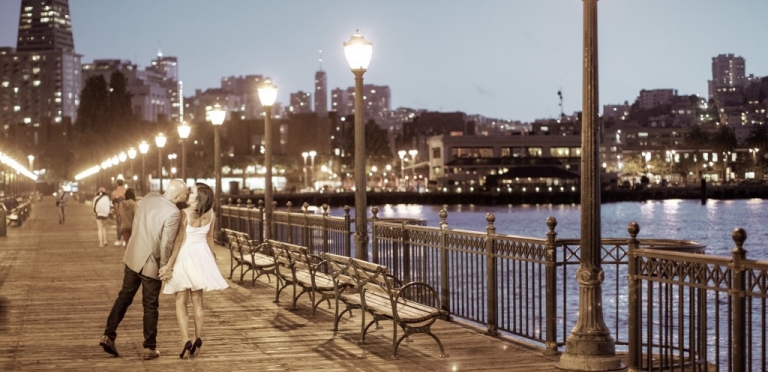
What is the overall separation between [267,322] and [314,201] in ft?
413

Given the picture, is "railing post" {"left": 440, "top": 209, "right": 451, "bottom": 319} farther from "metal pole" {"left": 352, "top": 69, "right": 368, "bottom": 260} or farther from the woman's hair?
the woman's hair

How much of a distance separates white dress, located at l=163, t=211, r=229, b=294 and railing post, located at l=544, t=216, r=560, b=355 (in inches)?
139

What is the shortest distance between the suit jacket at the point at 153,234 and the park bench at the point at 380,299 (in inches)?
84.4

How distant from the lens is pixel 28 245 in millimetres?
33938

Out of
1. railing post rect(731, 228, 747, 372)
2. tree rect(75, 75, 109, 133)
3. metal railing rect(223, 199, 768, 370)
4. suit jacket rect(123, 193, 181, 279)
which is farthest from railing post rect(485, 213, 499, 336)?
tree rect(75, 75, 109, 133)

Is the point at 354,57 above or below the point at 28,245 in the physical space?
above

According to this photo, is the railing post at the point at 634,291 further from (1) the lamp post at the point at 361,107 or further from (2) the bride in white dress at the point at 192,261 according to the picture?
(1) the lamp post at the point at 361,107

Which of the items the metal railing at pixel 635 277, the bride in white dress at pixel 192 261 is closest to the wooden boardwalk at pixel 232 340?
the bride in white dress at pixel 192 261

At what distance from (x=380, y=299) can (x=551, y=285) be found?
2.29 metres

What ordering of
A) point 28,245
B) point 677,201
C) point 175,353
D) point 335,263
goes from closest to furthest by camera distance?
point 175,353, point 335,263, point 28,245, point 677,201

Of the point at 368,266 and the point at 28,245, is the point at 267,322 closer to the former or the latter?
the point at 368,266

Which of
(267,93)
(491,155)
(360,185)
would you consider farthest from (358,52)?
(491,155)

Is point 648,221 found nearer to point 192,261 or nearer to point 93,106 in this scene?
point 93,106

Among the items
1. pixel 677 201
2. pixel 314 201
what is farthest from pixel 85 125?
pixel 677 201
